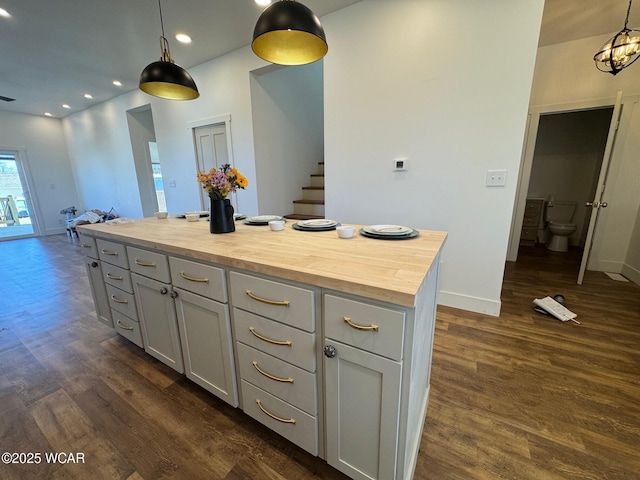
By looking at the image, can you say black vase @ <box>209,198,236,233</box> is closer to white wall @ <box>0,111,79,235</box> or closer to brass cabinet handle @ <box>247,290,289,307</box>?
brass cabinet handle @ <box>247,290,289,307</box>

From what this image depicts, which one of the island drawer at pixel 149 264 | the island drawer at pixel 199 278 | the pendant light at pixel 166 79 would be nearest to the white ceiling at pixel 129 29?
the pendant light at pixel 166 79

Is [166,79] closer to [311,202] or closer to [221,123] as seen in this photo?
[221,123]

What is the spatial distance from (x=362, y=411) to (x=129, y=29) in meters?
4.05

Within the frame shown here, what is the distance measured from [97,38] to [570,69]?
559 centimetres

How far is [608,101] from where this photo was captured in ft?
9.36

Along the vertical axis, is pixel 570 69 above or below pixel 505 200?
above

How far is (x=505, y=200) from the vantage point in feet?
6.65

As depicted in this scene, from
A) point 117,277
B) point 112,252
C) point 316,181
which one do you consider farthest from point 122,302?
point 316,181

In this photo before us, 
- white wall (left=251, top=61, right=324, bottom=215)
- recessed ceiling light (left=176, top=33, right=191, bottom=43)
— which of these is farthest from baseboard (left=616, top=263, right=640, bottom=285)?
recessed ceiling light (left=176, top=33, right=191, bottom=43)

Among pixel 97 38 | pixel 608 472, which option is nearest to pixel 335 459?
pixel 608 472

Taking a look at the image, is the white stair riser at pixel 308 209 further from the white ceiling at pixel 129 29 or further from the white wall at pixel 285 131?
the white ceiling at pixel 129 29

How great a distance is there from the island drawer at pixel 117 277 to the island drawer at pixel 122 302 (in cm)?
4

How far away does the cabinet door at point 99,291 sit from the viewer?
6.11 feet

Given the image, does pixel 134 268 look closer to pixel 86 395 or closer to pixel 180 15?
pixel 86 395
